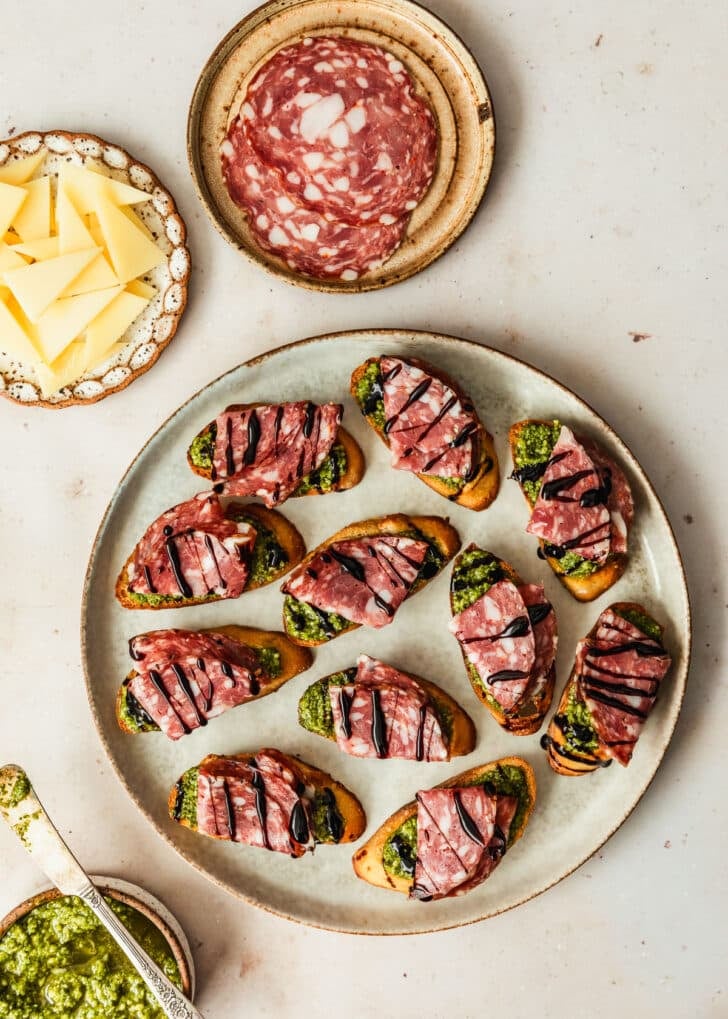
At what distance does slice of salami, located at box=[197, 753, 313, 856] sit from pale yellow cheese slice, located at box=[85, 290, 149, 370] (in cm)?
126

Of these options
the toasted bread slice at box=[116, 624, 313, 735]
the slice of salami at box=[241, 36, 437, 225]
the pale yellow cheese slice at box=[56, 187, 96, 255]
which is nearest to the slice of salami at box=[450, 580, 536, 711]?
the toasted bread slice at box=[116, 624, 313, 735]

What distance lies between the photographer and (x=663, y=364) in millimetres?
2352

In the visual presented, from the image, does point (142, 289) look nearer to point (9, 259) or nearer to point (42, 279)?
point (42, 279)

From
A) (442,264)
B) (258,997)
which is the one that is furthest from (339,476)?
(258,997)

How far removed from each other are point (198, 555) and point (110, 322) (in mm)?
730

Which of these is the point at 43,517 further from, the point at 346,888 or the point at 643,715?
the point at 643,715

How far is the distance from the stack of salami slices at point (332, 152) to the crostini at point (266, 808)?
144 cm

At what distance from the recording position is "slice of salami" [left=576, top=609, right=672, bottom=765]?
215 centimetres

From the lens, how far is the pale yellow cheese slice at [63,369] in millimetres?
2367

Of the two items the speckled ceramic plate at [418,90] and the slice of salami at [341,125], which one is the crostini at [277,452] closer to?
the speckled ceramic plate at [418,90]

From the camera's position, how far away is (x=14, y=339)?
91.9 inches

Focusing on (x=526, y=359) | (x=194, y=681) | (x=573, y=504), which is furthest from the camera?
(x=526, y=359)

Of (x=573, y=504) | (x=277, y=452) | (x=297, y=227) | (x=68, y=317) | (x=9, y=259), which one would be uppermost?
(x=9, y=259)

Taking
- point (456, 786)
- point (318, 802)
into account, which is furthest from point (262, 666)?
point (456, 786)
